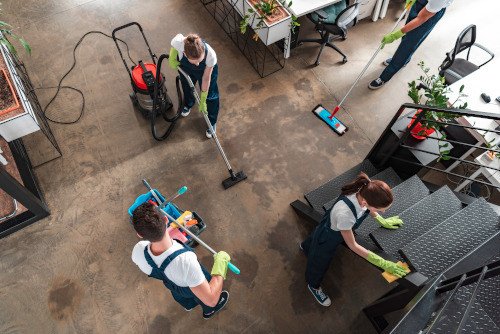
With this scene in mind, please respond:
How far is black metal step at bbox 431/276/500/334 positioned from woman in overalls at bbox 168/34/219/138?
245cm

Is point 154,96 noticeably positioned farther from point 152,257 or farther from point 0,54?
point 152,257

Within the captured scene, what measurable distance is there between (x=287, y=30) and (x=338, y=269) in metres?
2.71

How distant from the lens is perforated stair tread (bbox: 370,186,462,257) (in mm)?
2617

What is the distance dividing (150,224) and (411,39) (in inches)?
142

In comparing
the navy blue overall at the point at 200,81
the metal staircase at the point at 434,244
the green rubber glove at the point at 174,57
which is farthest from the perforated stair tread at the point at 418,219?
the green rubber glove at the point at 174,57

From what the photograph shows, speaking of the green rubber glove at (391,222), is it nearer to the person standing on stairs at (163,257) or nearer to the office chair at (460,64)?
the person standing on stairs at (163,257)

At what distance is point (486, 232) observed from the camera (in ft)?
8.07

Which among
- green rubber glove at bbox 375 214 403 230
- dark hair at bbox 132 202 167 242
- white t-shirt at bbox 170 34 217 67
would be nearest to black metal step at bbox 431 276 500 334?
green rubber glove at bbox 375 214 403 230

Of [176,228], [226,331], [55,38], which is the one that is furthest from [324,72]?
[55,38]

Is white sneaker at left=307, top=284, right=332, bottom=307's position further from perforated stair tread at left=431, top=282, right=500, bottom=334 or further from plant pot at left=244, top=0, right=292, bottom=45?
plant pot at left=244, top=0, right=292, bottom=45

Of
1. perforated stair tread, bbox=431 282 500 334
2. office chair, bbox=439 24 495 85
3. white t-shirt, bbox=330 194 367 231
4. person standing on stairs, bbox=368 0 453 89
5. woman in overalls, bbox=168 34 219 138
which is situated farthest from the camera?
office chair, bbox=439 24 495 85

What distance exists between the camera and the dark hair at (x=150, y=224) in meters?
1.85

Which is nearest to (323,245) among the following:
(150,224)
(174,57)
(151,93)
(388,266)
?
(388,266)

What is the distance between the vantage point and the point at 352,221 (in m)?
2.16
